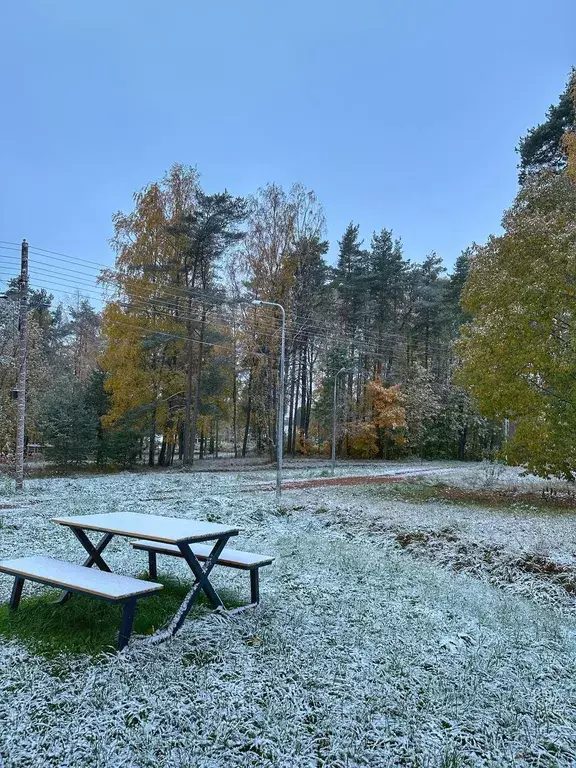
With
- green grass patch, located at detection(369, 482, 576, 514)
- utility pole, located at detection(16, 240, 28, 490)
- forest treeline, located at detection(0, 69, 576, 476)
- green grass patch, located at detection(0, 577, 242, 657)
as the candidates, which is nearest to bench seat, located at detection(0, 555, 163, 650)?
green grass patch, located at detection(0, 577, 242, 657)

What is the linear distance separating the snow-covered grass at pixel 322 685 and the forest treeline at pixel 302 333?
8.92m

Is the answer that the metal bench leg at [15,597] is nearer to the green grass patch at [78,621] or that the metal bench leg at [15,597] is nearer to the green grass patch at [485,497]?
the green grass patch at [78,621]

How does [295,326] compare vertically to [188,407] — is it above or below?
above

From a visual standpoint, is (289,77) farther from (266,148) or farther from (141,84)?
(141,84)

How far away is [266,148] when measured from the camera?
3372 centimetres

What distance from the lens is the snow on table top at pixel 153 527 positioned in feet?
13.4

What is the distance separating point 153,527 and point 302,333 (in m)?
28.8

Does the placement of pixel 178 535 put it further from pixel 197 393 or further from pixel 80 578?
pixel 197 393

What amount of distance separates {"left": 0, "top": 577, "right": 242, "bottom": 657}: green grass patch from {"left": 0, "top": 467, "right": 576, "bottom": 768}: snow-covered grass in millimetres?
164

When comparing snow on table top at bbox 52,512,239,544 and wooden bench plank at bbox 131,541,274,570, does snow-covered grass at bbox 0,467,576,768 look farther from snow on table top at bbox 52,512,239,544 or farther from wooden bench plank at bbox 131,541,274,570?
snow on table top at bbox 52,512,239,544

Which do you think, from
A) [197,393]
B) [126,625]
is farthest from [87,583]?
[197,393]

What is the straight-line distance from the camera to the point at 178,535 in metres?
4.11

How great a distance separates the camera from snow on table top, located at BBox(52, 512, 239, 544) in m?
4.09

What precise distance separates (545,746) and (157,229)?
26452 millimetres
